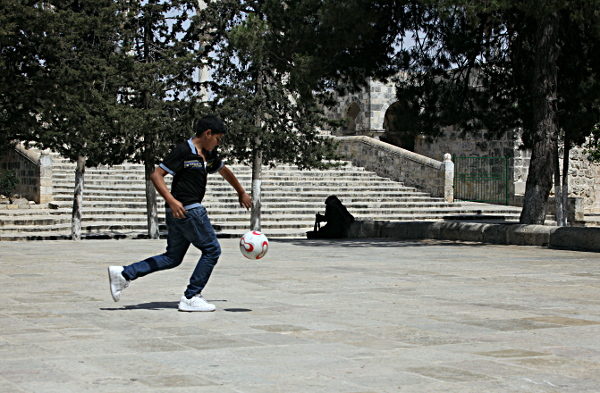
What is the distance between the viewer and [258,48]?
68.5 feet

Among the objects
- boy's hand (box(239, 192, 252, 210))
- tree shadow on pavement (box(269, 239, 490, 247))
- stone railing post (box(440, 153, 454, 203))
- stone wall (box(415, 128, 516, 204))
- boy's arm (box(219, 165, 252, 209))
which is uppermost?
stone wall (box(415, 128, 516, 204))

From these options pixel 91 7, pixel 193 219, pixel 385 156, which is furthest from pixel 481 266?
pixel 385 156

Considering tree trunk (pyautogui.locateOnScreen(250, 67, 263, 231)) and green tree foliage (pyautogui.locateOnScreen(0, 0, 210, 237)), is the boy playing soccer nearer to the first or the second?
green tree foliage (pyautogui.locateOnScreen(0, 0, 210, 237))

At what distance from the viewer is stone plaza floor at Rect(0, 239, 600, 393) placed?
4371 mm

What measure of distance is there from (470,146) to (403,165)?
4.32 meters

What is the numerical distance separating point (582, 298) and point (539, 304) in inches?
27.3

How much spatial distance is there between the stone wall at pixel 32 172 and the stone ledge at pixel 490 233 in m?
10.9

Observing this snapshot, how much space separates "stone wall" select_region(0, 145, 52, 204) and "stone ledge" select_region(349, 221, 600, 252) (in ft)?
35.9

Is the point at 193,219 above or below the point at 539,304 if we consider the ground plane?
above

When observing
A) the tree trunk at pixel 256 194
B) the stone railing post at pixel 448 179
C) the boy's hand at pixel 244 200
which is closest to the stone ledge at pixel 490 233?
the tree trunk at pixel 256 194

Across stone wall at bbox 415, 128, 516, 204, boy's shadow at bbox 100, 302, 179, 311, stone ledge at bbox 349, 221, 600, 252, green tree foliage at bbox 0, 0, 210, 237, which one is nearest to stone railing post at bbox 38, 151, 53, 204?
green tree foliage at bbox 0, 0, 210, 237

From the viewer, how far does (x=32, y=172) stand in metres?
26.8

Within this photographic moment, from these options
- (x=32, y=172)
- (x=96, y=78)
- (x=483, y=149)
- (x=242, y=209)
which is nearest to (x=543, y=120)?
(x=96, y=78)

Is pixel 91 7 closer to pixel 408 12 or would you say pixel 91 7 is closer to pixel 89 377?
pixel 408 12
